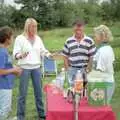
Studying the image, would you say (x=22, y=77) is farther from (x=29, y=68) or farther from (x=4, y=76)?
(x=4, y=76)

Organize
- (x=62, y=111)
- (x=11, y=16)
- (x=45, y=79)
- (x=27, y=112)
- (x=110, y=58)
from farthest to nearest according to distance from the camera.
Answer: (x=11, y=16), (x=45, y=79), (x=27, y=112), (x=110, y=58), (x=62, y=111)

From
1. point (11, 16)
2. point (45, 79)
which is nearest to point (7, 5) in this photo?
point (11, 16)

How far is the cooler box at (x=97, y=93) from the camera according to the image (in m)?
4.90

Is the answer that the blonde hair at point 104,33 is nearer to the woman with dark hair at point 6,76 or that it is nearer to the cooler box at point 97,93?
the cooler box at point 97,93

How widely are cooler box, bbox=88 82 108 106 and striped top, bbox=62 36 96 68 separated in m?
1.58

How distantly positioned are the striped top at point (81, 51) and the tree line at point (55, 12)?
3272cm

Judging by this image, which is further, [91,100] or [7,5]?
[7,5]

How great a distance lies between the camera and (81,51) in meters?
6.48

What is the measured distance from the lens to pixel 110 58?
5.51 m

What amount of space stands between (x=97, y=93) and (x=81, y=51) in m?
1.65

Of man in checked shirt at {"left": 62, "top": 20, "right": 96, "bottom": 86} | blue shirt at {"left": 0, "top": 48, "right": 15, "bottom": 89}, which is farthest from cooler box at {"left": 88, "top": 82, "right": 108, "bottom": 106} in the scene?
man in checked shirt at {"left": 62, "top": 20, "right": 96, "bottom": 86}

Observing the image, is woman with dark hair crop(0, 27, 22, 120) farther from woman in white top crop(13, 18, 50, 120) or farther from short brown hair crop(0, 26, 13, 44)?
woman in white top crop(13, 18, 50, 120)

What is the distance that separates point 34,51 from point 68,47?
0.47 m

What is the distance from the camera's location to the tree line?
136 ft
